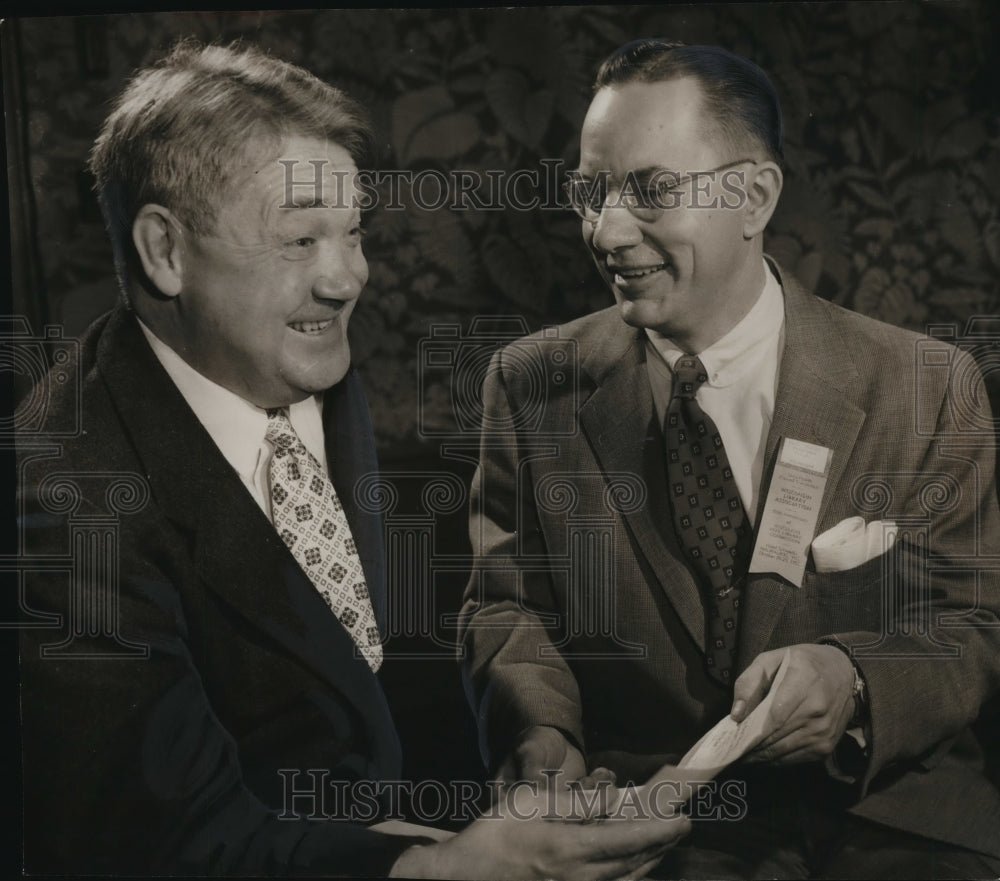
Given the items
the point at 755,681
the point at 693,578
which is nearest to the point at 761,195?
the point at 693,578

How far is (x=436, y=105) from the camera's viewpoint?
299 cm

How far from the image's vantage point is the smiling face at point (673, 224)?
286cm

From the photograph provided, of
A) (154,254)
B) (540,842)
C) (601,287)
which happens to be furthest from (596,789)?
(154,254)

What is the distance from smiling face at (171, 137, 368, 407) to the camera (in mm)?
2928

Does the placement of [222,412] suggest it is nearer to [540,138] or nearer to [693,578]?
[540,138]

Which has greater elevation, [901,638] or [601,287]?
[601,287]

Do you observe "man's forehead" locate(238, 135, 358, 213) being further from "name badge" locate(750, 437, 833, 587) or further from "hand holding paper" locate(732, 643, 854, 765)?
"hand holding paper" locate(732, 643, 854, 765)

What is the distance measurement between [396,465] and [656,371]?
66cm

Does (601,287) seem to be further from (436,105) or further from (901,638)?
(901,638)

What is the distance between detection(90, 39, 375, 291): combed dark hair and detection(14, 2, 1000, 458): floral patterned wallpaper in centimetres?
5

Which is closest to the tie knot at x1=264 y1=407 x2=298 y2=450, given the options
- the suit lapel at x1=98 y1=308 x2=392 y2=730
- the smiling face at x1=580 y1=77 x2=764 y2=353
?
the suit lapel at x1=98 y1=308 x2=392 y2=730

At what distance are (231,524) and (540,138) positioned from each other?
3.82ft

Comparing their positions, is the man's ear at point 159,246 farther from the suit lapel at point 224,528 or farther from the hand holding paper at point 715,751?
the hand holding paper at point 715,751

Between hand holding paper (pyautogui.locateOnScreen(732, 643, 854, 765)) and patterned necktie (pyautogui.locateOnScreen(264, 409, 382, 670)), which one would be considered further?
patterned necktie (pyautogui.locateOnScreen(264, 409, 382, 670))
